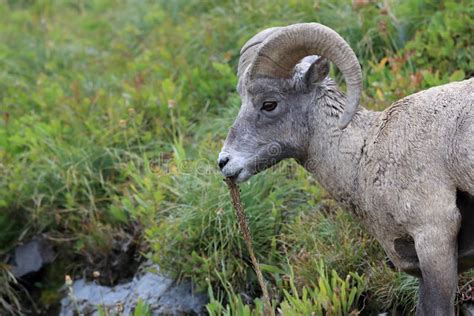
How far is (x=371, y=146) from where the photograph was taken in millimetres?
4984

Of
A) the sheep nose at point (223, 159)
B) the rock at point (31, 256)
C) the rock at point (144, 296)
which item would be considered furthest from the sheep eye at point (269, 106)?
the rock at point (31, 256)

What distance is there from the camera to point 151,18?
1064cm

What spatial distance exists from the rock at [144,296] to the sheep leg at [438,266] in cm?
237

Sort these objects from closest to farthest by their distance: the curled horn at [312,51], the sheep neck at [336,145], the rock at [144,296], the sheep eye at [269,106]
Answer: the curled horn at [312,51] → the sheep neck at [336,145] → the sheep eye at [269,106] → the rock at [144,296]

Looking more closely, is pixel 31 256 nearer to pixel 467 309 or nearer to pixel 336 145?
pixel 336 145

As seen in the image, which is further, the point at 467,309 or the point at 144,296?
the point at 144,296

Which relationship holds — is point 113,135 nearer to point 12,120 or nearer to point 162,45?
point 12,120

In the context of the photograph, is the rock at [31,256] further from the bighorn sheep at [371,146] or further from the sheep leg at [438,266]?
the sheep leg at [438,266]

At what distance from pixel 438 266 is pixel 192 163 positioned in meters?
3.05

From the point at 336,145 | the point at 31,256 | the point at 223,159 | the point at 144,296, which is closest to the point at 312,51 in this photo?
the point at 336,145

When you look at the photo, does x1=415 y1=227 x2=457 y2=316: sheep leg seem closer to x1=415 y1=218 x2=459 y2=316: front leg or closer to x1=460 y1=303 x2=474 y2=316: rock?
x1=415 y1=218 x2=459 y2=316: front leg

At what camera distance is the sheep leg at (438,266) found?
456 cm

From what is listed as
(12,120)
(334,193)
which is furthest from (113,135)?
(334,193)

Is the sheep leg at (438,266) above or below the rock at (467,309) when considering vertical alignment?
above
